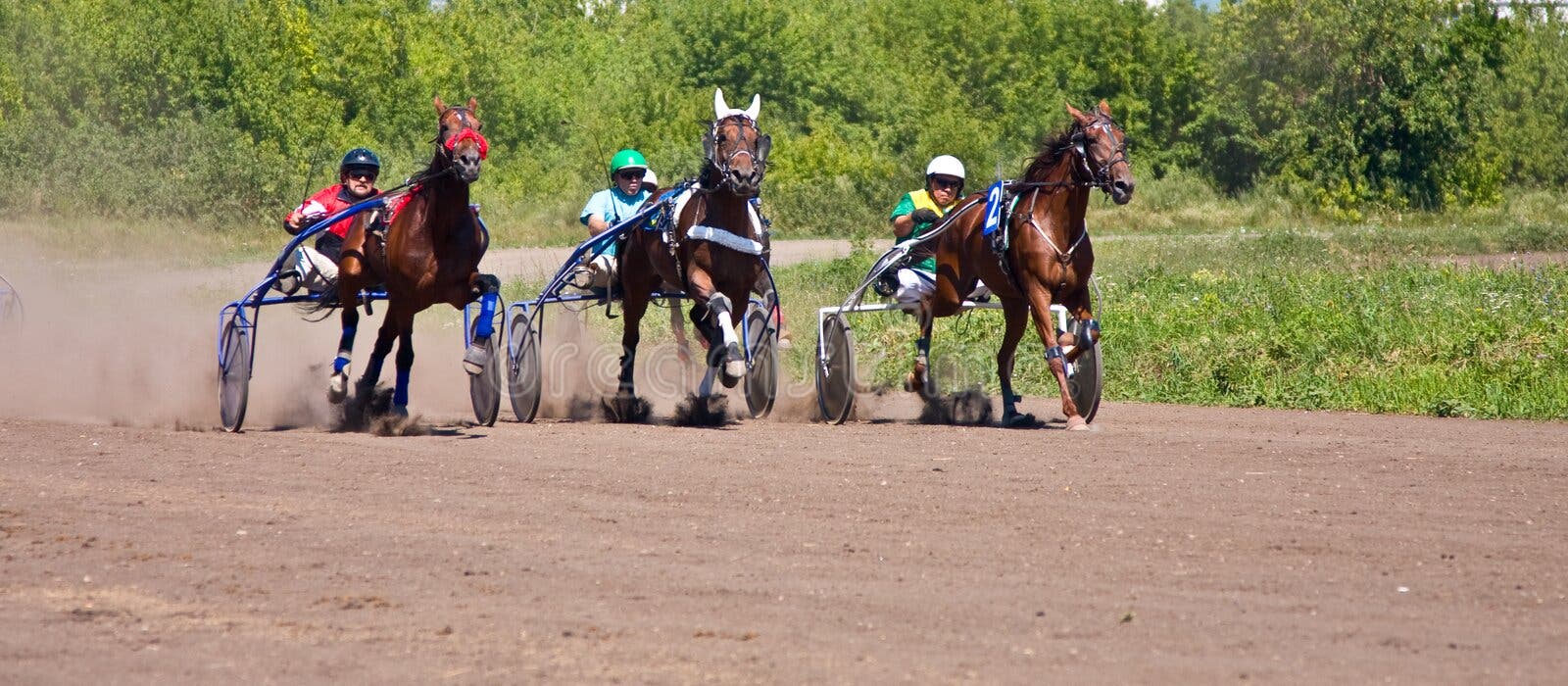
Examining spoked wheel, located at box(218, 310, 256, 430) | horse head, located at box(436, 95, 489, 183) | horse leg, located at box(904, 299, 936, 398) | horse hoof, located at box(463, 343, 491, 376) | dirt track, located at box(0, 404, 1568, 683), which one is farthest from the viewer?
horse leg, located at box(904, 299, 936, 398)

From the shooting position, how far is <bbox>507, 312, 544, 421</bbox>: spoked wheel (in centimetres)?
1191

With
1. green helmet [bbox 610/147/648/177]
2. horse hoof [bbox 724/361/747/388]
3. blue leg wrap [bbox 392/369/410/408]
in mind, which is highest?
green helmet [bbox 610/147/648/177]

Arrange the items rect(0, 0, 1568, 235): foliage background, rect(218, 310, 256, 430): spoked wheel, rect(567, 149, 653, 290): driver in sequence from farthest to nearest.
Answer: rect(0, 0, 1568, 235): foliage background < rect(567, 149, 653, 290): driver < rect(218, 310, 256, 430): spoked wheel

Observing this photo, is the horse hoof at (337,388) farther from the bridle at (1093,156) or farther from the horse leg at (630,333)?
the bridle at (1093,156)

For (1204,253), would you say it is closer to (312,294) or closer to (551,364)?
(551,364)

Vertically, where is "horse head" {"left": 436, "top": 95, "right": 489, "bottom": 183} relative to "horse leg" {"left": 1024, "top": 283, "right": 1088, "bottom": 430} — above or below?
above

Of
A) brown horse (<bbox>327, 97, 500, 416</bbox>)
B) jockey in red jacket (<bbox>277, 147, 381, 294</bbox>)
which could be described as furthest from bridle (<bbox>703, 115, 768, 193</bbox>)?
jockey in red jacket (<bbox>277, 147, 381, 294</bbox>)

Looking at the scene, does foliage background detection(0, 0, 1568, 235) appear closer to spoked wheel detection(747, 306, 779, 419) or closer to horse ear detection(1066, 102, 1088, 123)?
spoked wheel detection(747, 306, 779, 419)

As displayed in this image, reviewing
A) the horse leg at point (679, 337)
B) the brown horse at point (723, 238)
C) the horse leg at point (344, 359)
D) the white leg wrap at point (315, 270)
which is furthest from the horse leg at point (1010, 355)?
the white leg wrap at point (315, 270)

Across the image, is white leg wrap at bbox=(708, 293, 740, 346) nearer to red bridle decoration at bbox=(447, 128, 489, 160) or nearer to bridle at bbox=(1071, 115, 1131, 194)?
red bridle decoration at bbox=(447, 128, 489, 160)

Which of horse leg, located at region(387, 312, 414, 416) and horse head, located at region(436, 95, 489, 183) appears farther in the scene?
horse leg, located at region(387, 312, 414, 416)

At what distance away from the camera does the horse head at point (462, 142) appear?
1004cm

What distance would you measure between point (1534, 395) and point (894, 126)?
43.5 meters

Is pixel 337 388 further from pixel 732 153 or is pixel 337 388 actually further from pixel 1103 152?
pixel 1103 152
